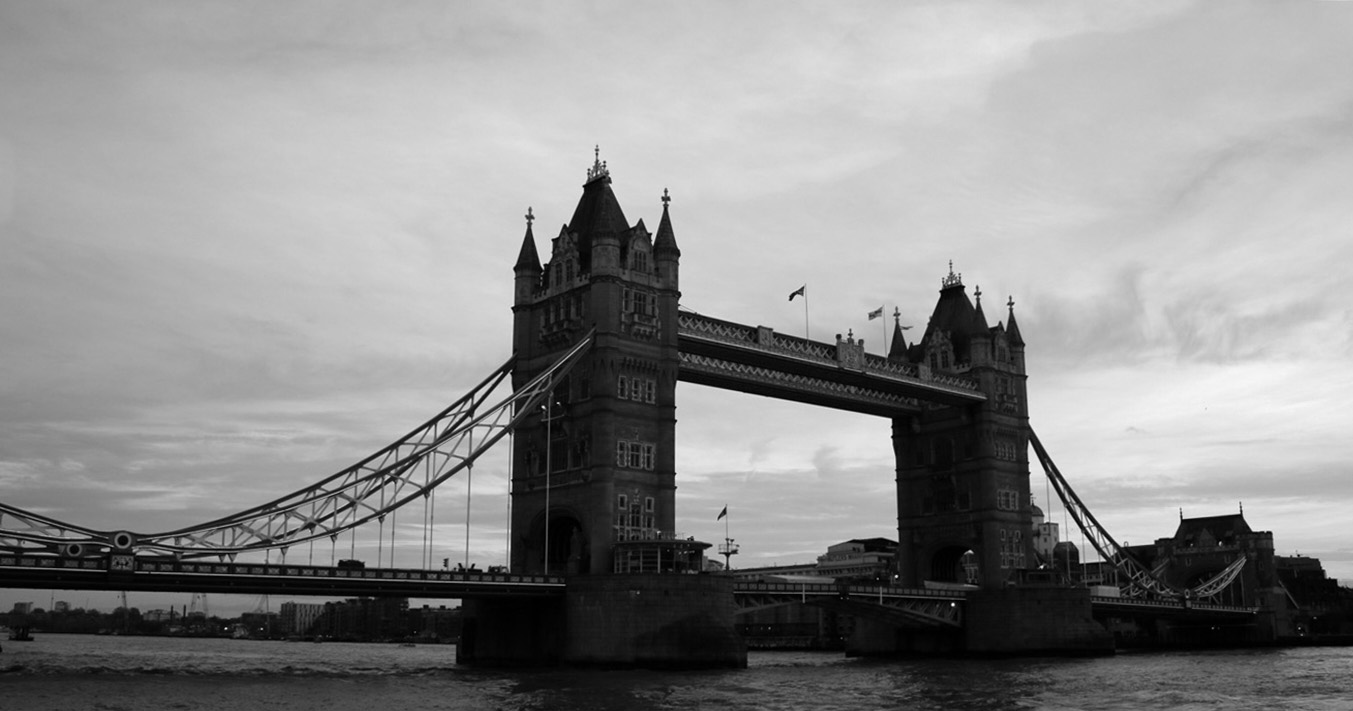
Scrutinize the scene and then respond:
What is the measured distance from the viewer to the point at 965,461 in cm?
12456

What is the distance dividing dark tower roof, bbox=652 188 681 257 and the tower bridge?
0.19m

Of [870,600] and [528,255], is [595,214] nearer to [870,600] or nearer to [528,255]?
[528,255]

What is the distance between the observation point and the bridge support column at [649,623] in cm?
8200

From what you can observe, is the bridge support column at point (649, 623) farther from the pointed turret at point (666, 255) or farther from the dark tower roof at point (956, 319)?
the dark tower roof at point (956, 319)

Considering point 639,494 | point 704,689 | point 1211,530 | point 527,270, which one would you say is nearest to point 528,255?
point 527,270

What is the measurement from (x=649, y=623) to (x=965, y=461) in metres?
52.3

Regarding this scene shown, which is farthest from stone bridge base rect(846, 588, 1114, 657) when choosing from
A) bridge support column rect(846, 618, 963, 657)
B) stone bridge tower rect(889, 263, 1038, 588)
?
stone bridge tower rect(889, 263, 1038, 588)

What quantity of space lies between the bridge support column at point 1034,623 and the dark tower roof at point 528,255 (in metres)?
50.6

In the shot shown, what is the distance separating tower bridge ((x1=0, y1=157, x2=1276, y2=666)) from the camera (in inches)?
3061

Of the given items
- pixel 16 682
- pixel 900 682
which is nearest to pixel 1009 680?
pixel 900 682

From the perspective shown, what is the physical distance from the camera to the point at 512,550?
97.2 m

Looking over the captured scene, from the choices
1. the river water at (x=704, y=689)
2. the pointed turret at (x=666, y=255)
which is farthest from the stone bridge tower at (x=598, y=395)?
the river water at (x=704, y=689)

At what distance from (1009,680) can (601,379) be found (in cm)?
3423

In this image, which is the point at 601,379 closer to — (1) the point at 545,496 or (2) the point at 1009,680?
(1) the point at 545,496
